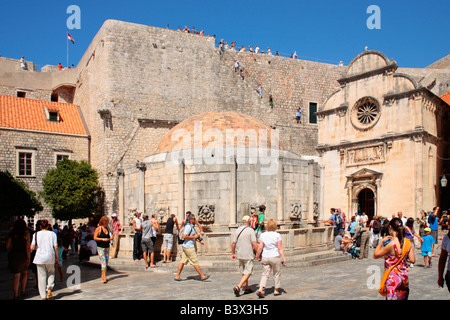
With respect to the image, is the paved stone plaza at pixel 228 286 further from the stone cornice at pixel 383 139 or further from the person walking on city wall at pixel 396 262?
A: the stone cornice at pixel 383 139

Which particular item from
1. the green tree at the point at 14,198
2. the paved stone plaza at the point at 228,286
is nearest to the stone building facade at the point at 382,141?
the paved stone plaza at the point at 228,286

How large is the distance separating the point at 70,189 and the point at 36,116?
21.8 feet

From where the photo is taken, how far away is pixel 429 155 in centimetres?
2591

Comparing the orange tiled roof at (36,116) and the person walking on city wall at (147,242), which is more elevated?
the orange tiled roof at (36,116)

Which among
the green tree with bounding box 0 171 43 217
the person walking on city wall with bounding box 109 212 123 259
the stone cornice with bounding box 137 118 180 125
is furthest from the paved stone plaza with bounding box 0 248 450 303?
the stone cornice with bounding box 137 118 180 125

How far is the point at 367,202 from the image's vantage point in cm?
2762

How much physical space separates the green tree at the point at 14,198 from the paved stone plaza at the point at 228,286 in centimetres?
1242

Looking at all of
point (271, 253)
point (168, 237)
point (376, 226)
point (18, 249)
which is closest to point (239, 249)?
point (271, 253)

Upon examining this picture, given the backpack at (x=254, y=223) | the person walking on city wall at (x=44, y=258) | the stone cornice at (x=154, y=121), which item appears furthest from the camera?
the stone cornice at (x=154, y=121)

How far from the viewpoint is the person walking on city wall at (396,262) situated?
5453mm

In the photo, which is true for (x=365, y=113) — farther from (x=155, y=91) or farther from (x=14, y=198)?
(x=14, y=198)

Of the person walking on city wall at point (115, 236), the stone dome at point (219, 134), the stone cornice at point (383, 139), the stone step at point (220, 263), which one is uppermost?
A: the stone cornice at point (383, 139)

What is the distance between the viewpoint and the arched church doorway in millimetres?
27422
